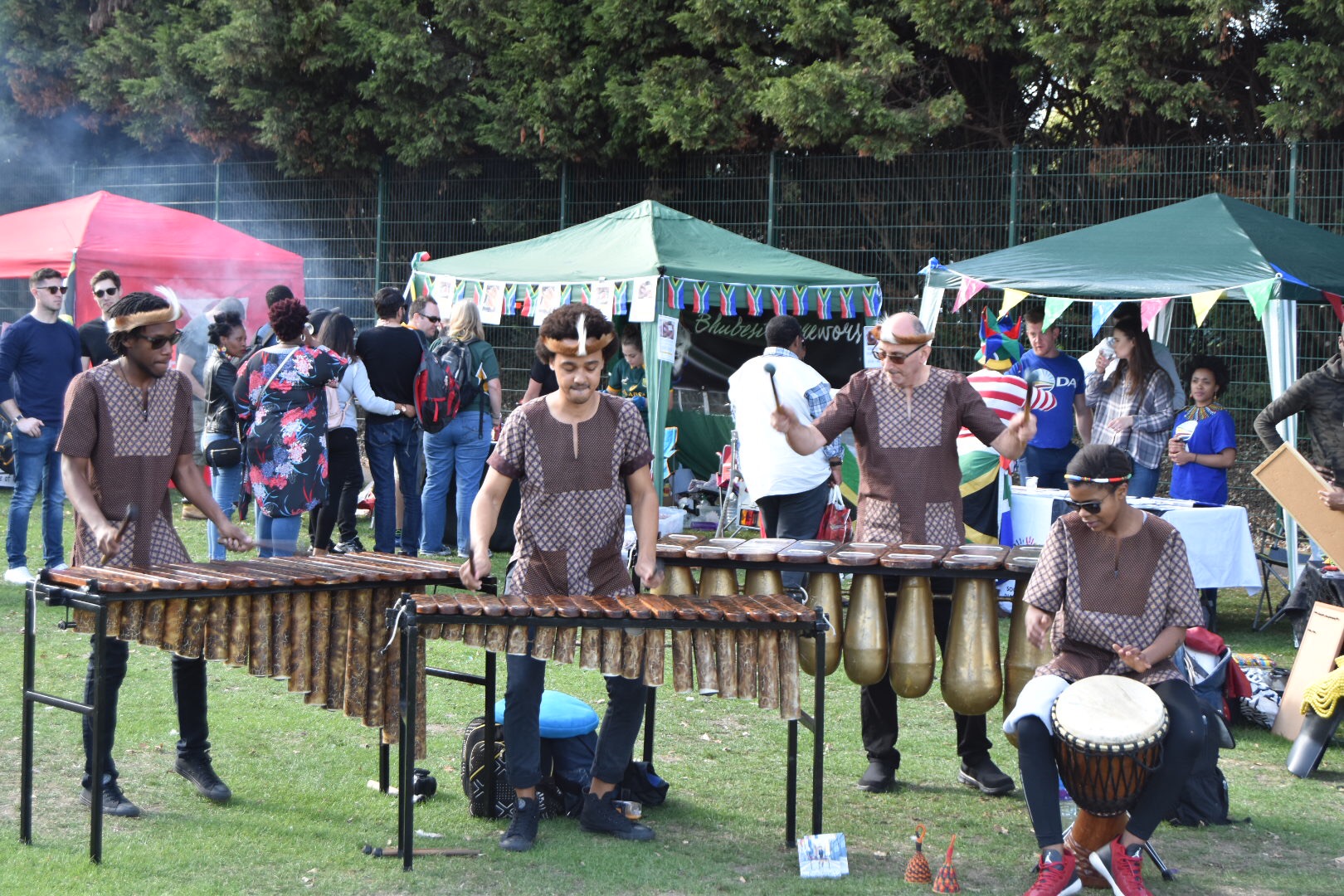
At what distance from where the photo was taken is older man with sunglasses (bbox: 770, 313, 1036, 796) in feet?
18.6

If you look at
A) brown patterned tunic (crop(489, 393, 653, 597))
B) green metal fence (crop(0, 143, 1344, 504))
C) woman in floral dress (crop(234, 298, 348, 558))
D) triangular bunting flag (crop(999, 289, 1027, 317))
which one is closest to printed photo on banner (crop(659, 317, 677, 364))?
triangular bunting flag (crop(999, 289, 1027, 317))

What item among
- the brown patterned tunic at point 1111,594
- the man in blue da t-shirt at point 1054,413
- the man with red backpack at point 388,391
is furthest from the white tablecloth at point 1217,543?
the man with red backpack at point 388,391

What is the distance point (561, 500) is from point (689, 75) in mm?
10508

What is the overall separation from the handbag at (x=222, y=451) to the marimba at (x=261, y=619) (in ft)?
8.37

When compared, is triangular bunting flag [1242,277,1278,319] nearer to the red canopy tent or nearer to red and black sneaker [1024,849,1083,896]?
red and black sneaker [1024,849,1083,896]

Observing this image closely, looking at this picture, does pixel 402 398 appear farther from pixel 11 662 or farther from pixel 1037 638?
pixel 1037 638

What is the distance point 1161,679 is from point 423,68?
12.9 meters

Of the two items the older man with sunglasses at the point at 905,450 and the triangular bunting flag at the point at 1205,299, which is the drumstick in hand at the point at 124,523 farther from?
the triangular bunting flag at the point at 1205,299

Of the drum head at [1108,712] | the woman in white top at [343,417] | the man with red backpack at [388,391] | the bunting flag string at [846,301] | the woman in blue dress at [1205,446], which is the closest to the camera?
the drum head at [1108,712]

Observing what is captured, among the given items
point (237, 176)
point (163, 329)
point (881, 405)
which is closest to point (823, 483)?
point (881, 405)

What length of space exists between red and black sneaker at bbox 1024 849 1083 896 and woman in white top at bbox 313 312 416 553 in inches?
222

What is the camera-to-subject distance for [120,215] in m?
13.2

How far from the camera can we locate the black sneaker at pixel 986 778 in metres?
5.70

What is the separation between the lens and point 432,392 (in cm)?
986
